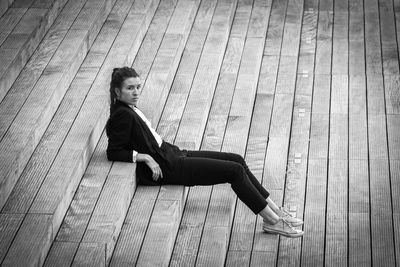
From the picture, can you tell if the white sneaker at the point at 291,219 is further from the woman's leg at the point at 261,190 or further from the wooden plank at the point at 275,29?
the wooden plank at the point at 275,29

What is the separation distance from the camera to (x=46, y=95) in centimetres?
512

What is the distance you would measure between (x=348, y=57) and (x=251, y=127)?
124cm

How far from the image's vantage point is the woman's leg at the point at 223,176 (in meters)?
4.43

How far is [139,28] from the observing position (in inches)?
240

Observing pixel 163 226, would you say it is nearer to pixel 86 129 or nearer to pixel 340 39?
pixel 86 129

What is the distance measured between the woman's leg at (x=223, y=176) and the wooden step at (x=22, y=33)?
1.40 m

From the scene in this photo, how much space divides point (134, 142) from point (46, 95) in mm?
877

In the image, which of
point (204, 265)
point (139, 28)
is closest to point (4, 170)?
point (204, 265)

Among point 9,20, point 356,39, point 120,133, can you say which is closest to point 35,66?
point 9,20

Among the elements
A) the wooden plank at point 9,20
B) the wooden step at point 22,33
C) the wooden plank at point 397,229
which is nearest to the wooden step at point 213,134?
the wooden plank at point 397,229

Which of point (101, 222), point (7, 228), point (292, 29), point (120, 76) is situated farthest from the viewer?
point (292, 29)

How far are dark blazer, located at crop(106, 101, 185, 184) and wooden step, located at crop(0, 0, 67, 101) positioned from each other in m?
1.02

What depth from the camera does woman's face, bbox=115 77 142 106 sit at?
446cm

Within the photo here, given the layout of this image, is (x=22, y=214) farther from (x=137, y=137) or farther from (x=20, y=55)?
(x=20, y=55)
